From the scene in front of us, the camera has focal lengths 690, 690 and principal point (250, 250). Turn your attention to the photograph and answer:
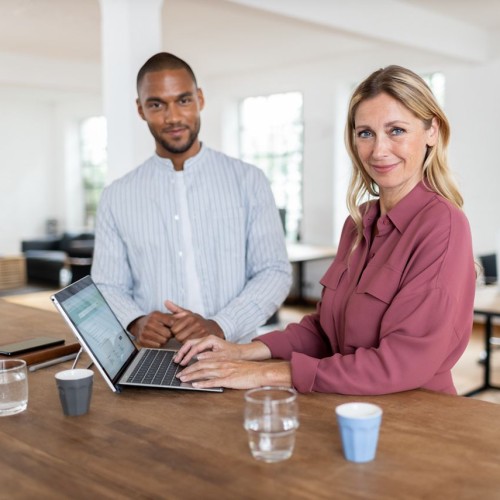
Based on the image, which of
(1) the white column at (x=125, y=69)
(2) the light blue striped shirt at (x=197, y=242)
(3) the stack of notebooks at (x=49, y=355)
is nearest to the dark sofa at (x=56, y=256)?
(1) the white column at (x=125, y=69)

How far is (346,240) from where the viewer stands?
195cm

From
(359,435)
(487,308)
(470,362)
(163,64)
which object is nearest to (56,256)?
(470,362)

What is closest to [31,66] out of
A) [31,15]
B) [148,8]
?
[31,15]

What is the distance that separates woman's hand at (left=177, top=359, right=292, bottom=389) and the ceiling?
3.28m

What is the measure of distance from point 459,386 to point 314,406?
12.8 ft

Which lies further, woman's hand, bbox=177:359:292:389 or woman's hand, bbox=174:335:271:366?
woman's hand, bbox=174:335:271:366

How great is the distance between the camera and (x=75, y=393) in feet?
4.95

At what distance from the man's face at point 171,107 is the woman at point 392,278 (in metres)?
0.72

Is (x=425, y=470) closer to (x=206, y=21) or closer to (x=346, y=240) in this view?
(x=346, y=240)

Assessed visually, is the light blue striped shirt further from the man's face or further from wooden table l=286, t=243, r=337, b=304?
wooden table l=286, t=243, r=337, b=304

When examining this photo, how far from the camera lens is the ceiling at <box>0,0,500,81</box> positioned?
5223 mm

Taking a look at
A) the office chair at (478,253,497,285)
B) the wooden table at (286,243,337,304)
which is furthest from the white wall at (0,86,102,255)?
the office chair at (478,253,497,285)

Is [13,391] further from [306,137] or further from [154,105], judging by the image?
[306,137]

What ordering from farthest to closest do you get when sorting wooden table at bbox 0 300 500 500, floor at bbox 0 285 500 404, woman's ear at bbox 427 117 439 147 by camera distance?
1. floor at bbox 0 285 500 404
2. woman's ear at bbox 427 117 439 147
3. wooden table at bbox 0 300 500 500
